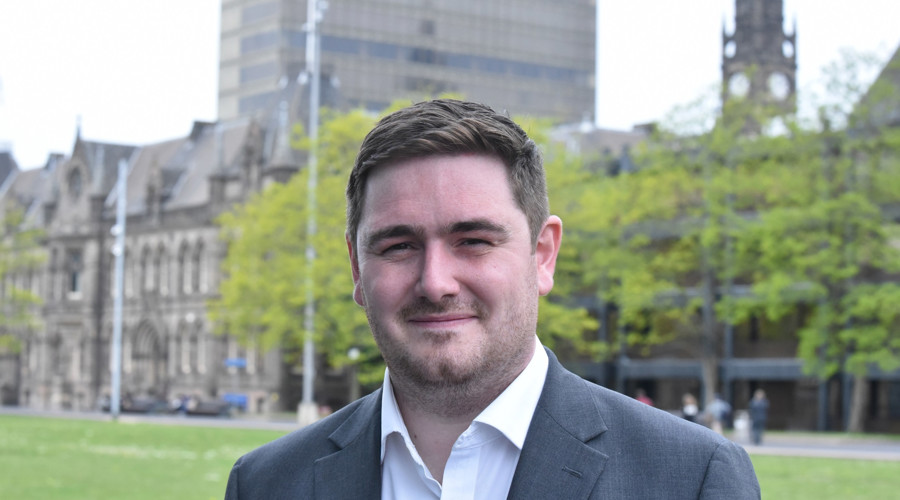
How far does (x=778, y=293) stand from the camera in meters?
42.1

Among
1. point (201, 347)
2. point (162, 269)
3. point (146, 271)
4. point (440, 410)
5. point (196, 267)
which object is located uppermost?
point (196, 267)

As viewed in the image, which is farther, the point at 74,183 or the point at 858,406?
the point at 74,183

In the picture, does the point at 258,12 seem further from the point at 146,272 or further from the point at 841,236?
the point at 841,236

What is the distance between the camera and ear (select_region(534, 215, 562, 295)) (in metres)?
2.98

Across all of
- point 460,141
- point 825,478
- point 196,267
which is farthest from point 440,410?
point 196,267

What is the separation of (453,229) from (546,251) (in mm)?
323

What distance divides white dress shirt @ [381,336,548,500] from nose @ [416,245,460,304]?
0.25 metres

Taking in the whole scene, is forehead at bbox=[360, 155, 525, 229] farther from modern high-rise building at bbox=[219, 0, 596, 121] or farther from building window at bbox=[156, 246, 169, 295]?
modern high-rise building at bbox=[219, 0, 596, 121]

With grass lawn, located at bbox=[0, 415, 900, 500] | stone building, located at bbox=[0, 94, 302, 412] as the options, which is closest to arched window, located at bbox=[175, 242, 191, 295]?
stone building, located at bbox=[0, 94, 302, 412]

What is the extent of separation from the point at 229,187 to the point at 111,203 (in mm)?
14441

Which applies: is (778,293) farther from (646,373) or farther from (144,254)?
(144,254)

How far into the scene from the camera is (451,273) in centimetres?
277

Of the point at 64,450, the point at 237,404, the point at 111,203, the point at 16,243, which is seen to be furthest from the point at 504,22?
the point at 64,450

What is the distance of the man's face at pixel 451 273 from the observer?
2758 millimetres
